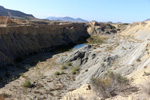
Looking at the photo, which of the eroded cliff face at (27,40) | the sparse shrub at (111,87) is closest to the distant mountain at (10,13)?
the eroded cliff face at (27,40)

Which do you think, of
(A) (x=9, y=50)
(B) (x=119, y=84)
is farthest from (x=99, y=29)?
(B) (x=119, y=84)

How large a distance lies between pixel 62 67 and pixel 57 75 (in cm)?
223

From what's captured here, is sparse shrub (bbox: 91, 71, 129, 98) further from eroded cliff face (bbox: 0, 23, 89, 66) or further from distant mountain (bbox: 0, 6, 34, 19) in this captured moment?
distant mountain (bbox: 0, 6, 34, 19)

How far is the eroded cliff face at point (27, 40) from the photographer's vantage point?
2355cm

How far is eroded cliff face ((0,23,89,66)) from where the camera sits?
2355 cm

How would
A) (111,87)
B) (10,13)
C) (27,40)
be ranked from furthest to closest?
(10,13)
(27,40)
(111,87)

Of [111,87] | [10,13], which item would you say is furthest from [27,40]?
[10,13]

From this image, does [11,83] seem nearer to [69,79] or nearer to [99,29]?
[69,79]

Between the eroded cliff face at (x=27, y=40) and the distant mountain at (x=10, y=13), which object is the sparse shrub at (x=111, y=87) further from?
the distant mountain at (x=10, y=13)

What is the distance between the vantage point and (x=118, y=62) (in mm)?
15734

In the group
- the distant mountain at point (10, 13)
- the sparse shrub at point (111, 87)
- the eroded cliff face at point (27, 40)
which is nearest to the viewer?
the sparse shrub at point (111, 87)

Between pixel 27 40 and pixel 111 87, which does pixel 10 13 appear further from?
pixel 111 87

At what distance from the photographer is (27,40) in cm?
2959

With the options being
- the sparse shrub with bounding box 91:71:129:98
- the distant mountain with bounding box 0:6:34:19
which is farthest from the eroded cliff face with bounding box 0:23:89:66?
the distant mountain with bounding box 0:6:34:19
